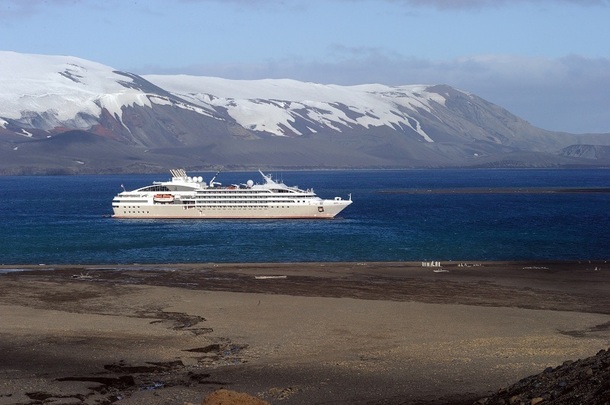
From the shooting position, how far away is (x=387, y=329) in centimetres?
3198

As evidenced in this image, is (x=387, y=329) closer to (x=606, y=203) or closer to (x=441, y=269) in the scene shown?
(x=441, y=269)

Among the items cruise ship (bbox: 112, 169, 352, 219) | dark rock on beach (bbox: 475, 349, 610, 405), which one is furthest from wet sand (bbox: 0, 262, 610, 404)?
cruise ship (bbox: 112, 169, 352, 219)

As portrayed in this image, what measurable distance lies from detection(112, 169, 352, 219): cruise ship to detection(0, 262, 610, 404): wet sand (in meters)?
49.6

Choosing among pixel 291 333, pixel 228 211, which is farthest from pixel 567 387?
pixel 228 211

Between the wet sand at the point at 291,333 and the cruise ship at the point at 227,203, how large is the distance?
4960 centimetres

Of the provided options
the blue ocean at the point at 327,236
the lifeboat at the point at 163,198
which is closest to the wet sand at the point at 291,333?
the blue ocean at the point at 327,236

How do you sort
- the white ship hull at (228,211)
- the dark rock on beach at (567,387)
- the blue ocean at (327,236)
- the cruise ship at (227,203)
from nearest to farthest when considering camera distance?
the dark rock on beach at (567,387) < the blue ocean at (327,236) < the white ship hull at (228,211) < the cruise ship at (227,203)

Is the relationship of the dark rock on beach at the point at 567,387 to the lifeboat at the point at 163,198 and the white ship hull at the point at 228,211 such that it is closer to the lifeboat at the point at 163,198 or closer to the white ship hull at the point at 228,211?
the white ship hull at the point at 228,211

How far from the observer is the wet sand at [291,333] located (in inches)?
925

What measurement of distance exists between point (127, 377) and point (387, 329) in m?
10.1

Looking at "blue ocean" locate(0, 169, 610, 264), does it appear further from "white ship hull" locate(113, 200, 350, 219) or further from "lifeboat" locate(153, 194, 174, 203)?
"lifeboat" locate(153, 194, 174, 203)

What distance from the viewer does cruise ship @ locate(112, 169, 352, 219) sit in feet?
333

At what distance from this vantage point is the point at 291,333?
103ft

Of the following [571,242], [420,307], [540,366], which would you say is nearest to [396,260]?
[571,242]
